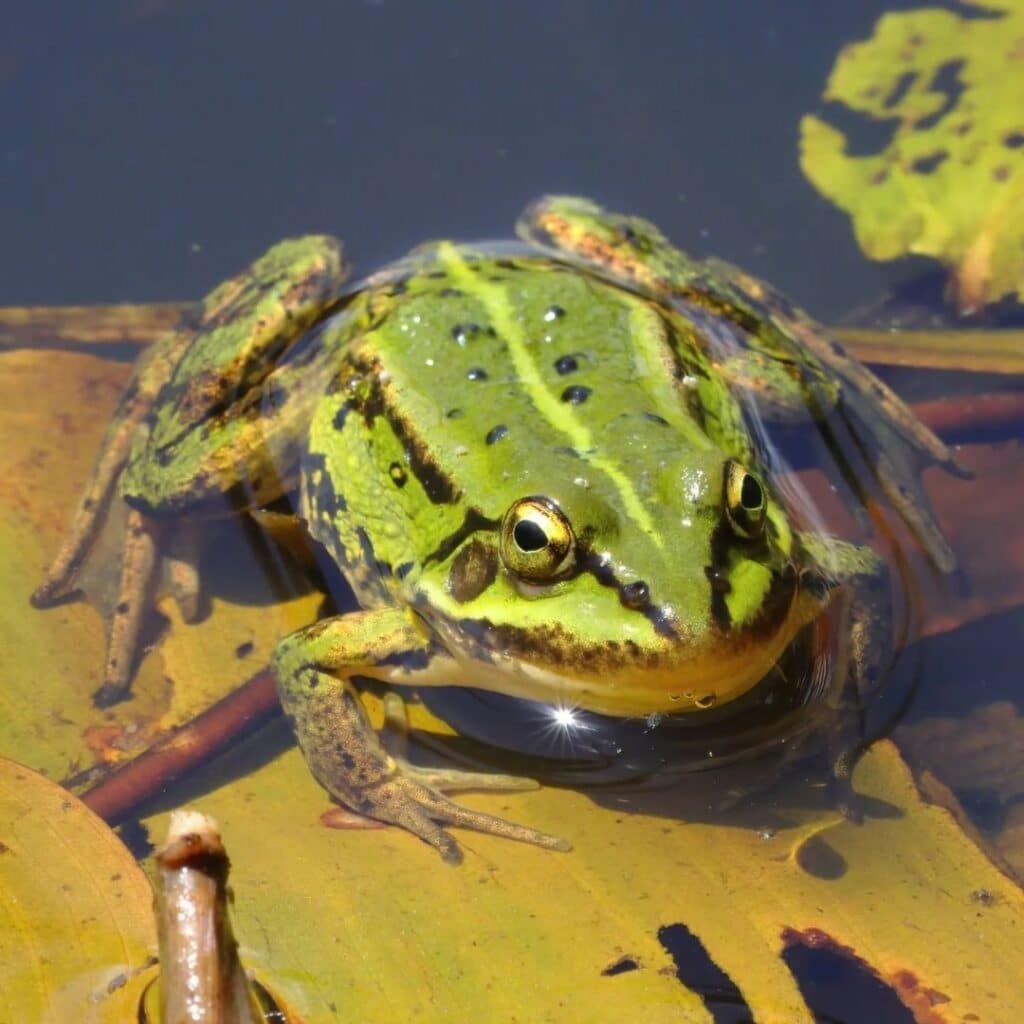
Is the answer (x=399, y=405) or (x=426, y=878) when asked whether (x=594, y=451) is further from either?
(x=426, y=878)

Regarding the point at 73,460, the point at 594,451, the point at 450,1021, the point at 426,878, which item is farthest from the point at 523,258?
the point at 450,1021

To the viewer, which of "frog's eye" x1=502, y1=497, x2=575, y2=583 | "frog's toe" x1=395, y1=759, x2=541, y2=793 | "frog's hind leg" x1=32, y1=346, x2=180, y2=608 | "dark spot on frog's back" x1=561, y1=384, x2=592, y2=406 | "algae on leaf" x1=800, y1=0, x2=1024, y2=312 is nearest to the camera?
"frog's eye" x1=502, y1=497, x2=575, y2=583

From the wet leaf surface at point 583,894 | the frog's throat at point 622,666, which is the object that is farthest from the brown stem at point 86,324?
the frog's throat at point 622,666

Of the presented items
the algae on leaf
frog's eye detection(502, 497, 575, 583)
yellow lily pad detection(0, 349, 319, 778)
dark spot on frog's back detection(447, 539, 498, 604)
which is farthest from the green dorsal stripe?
the algae on leaf

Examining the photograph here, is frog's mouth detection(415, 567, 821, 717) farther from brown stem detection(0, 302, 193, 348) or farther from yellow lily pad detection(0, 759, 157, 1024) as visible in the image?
brown stem detection(0, 302, 193, 348)

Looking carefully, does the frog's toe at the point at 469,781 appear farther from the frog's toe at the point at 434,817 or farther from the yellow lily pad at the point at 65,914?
the yellow lily pad at the point at 65,914

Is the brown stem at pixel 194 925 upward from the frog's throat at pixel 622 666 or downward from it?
upward

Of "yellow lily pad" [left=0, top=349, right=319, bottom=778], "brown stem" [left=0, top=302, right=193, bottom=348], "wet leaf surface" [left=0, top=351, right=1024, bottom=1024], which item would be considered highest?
"brown stem" [left=0, top=302, right=193, bottom=348]

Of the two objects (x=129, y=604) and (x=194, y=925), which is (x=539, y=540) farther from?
(x=129, y=604)
